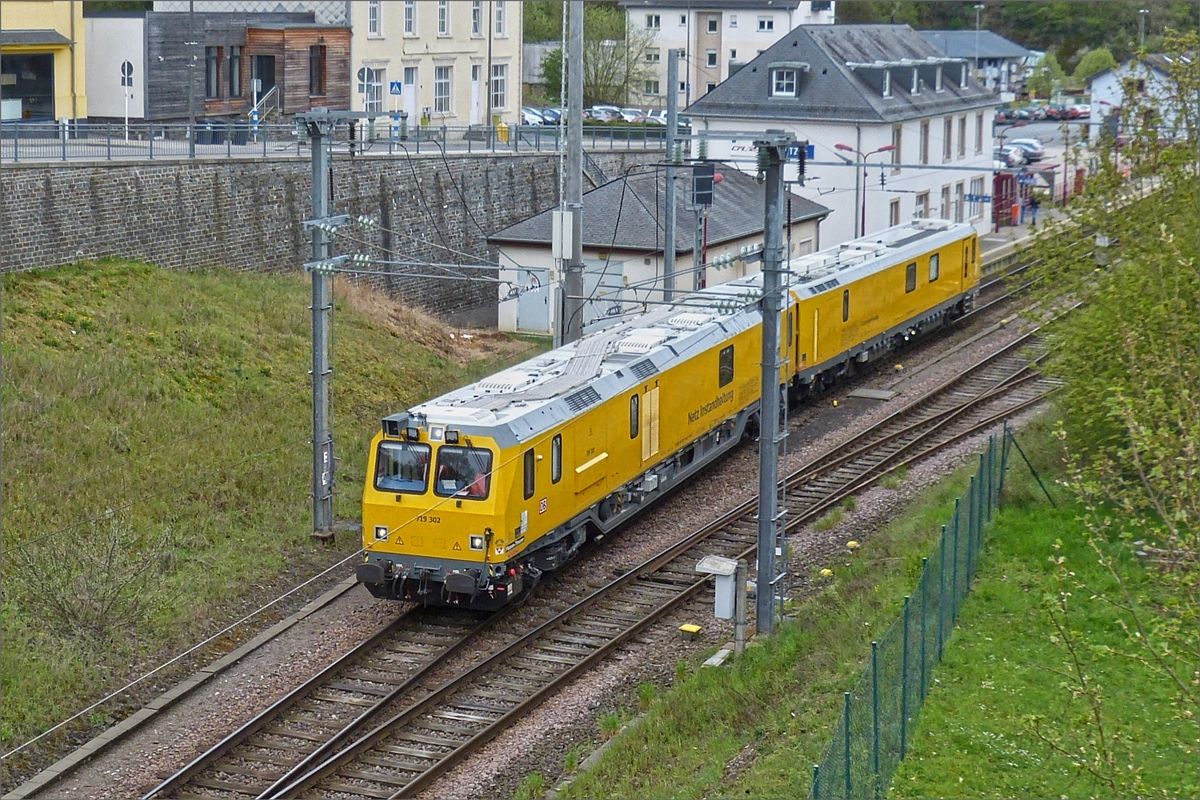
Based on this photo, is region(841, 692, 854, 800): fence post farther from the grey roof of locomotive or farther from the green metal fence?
the grey roof of locomotive

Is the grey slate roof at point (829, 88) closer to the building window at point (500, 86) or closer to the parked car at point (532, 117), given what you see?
the building window at point (500, 86)

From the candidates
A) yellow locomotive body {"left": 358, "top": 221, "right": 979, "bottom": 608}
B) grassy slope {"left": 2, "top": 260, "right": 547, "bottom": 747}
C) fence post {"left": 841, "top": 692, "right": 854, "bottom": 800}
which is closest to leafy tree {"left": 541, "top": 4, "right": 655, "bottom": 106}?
grassy slope {"left": 2, "top": 260, "right": 547, "bottom": 747}

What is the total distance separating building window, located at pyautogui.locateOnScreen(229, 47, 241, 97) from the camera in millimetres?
43125

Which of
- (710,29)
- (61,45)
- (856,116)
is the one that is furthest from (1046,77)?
(61,45)

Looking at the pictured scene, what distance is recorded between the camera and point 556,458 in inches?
706

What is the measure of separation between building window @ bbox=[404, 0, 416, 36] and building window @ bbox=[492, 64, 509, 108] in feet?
15.7

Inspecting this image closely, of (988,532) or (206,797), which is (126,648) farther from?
(988,532)

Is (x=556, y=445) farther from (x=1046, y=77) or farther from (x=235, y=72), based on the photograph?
(x=1046, y=77)

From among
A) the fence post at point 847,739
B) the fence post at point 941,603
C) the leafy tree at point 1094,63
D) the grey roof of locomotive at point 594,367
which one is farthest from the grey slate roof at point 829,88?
the fence post at point 847,739

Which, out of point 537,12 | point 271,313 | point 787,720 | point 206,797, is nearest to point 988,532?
point 787,720

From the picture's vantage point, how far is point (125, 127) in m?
29.5

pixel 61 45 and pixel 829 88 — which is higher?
pixel 61 45

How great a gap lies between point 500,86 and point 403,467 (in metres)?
35.8

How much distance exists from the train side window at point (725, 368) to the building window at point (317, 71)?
2499 centimetres
